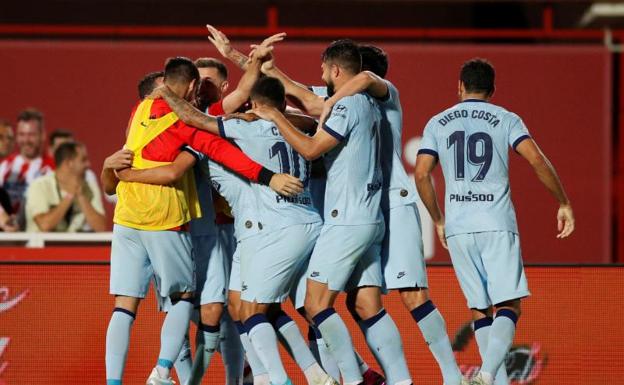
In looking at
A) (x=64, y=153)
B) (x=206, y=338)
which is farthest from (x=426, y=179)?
(x=64, y=153)

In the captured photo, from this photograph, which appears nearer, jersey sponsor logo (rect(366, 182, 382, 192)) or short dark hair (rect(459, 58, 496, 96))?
jersey sponsor logo (rect(366, 182, 382, 192))

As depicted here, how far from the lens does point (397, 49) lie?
14859 mm

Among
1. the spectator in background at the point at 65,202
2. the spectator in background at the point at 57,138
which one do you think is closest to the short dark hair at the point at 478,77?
the spectator in background at the point at 65,202

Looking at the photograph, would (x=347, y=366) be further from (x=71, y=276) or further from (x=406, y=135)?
(x=406, y=135)

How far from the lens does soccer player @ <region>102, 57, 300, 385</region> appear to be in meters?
7.49

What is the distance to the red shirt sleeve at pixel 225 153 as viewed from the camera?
7.30 m

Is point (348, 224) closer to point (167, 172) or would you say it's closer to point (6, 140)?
point (167, 172)

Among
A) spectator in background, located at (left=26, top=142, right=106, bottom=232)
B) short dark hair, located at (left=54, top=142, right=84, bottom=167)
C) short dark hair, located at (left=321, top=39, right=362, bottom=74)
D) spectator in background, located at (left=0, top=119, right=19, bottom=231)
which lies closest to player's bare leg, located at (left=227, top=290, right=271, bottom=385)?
short dark hair, located at (left=321, top=39, right=362, bottom=74)

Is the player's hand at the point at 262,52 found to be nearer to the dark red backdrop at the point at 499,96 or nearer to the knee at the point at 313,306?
the knee at the point at 313,306

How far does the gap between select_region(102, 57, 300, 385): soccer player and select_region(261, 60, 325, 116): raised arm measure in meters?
0.51

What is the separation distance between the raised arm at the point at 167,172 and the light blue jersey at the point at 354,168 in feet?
2.94

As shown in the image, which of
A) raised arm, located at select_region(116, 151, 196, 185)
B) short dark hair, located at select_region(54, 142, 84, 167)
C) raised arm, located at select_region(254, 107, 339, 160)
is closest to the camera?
raised arm, located at select_region(254, 107, 339, 160)

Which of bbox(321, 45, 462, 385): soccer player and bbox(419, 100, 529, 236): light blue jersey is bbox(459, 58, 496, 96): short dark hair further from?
bbox(321, 45, 462, 385): soccer player

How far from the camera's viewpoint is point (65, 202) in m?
11.5
